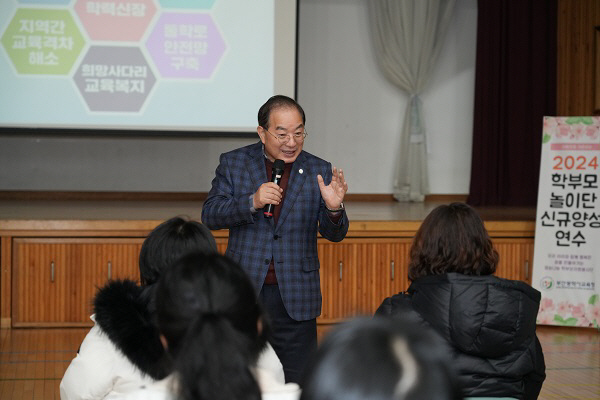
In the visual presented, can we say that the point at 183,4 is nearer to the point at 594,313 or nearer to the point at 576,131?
the point at 576,131

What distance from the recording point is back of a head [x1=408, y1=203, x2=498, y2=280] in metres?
2.23

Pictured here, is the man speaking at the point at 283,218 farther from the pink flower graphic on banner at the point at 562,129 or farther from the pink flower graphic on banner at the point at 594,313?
the pink flower graphic on banner at the point at 594,313

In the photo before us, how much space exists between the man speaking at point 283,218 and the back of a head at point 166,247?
827 mm

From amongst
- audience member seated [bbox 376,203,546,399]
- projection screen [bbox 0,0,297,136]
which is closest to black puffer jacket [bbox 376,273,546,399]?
audience member seated [bbox 376,203,546,399]

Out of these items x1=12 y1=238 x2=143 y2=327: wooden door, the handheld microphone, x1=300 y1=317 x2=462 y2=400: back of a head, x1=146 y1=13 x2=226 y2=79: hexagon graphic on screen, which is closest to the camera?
x1=300 y1=317 x2=462 y2=400: back of a head

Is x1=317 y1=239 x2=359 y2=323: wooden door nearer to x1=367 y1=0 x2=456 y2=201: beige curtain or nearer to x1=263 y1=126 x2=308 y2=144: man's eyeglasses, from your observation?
x1=263 y1=126 x2=308 y2=144: man's eyeglasses

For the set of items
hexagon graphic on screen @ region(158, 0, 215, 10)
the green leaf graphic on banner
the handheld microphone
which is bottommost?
the handheld microphone

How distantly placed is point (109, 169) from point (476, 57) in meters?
3.69

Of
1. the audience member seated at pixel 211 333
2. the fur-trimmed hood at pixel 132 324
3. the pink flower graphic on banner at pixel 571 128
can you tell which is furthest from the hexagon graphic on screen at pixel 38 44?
the audience member seated at pixel 211 333

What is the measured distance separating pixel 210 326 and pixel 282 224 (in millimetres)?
1772

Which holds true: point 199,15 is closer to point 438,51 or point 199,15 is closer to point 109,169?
Result: point 109,169

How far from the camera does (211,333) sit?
1.04 m

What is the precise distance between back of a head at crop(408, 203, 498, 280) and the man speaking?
0.51 m

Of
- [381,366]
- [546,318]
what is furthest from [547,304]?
[381,366]
